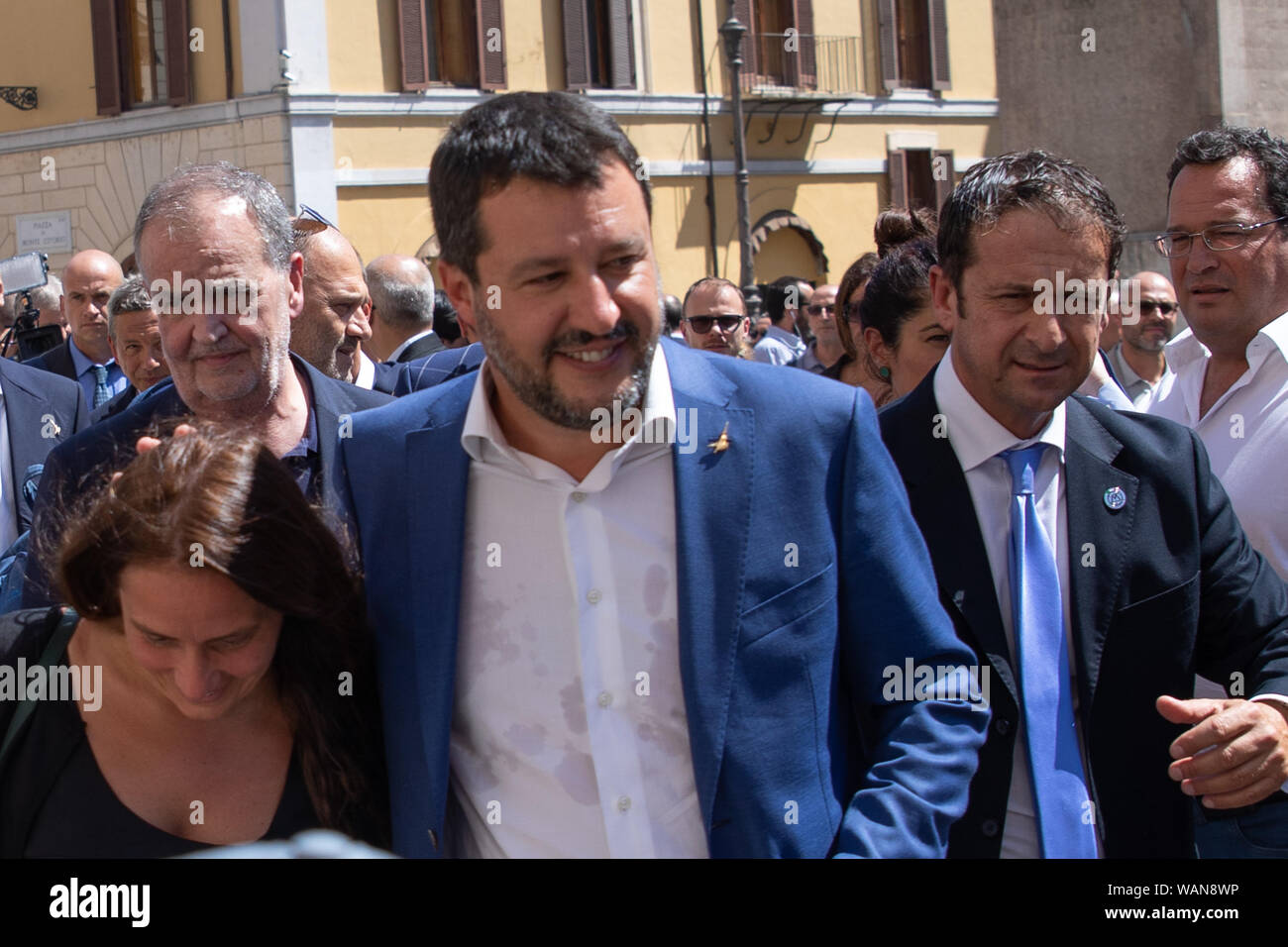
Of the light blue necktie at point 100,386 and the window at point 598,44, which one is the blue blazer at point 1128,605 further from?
the window at point 598,44

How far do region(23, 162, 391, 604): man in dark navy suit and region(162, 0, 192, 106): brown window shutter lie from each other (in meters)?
15.7

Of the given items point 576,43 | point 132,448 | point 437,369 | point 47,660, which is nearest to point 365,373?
point 437,369

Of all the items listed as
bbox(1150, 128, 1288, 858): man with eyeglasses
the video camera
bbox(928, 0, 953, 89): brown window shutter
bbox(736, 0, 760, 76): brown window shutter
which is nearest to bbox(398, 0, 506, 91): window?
bbox(736, 0, 760, 76): brown window shutter

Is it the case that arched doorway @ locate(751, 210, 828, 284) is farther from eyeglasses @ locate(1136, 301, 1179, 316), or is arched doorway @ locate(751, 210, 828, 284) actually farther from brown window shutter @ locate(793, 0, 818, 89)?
eyeglasses @ locate(1136, 301, 1179, 316)

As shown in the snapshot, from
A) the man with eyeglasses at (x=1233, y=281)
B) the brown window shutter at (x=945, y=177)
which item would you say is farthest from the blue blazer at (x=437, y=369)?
the brown window shutter at (x=945, y=177)

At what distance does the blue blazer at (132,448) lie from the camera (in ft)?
8.04

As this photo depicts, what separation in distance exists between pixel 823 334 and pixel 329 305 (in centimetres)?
426

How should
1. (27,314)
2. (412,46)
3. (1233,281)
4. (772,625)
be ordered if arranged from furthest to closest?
(412,46), (27,314), (1233,281), (772,625)

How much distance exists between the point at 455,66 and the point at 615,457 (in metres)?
17.7

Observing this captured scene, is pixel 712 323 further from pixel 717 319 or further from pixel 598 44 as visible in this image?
pixel 598 44

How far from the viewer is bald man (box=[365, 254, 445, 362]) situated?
618 centimetres

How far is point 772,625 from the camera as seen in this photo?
2092 millimetres
